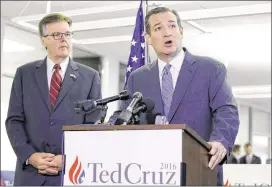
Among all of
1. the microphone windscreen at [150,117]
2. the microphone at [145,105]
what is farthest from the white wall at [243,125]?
the microphone at [145,105]

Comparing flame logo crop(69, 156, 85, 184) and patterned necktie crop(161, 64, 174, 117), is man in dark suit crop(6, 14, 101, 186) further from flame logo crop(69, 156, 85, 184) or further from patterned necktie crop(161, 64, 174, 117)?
flame logo crop(69, 156, 85, 184)

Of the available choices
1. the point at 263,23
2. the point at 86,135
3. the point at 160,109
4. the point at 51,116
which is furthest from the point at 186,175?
the point at 263,23

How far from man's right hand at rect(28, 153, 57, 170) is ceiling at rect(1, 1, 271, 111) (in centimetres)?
434

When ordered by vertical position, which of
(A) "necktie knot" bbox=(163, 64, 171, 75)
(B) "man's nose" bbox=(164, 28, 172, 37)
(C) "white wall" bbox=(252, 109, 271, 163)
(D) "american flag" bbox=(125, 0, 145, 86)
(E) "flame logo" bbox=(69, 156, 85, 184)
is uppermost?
(C) "white wall" bbox=(252, 109, 271, 163)

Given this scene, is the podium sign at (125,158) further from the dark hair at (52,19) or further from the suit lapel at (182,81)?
the dark hair at (52,19)

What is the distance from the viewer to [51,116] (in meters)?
2.83

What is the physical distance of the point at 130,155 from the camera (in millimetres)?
1619

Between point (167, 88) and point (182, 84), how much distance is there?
Result: 0.23 feet

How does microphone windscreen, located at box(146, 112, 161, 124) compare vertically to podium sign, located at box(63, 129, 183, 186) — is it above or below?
above

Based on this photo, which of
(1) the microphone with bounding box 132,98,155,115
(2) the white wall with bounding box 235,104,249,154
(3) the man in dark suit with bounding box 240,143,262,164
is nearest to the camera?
(1) the microphone with bounding box 132,98,155,115

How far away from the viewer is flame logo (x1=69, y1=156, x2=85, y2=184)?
1667 mm

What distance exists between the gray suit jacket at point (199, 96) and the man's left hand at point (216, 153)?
0.21m

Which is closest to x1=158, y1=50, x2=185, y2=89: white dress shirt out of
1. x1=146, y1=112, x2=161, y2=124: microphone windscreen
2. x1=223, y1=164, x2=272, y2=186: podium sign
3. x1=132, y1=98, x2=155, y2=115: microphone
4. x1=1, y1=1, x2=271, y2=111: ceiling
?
x1=146, y1=112, x2=161, y2=124: microphone windscreen

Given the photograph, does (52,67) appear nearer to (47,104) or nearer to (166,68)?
→ (47,104)
